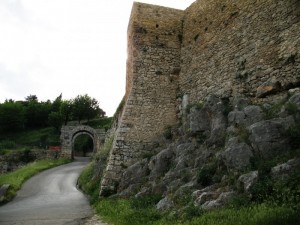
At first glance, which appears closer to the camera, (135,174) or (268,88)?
(268,88)

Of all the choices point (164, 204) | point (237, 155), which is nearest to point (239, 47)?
point (237, 155)

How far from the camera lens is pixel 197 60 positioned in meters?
15.8

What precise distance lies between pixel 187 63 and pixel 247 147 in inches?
314

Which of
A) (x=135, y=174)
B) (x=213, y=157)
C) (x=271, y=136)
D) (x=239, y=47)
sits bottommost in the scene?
(x=135, y=174)

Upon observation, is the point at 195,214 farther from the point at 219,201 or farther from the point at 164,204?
the point at 164,204

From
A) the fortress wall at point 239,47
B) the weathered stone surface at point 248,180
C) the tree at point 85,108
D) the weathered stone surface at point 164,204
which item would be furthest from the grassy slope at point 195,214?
the tree at point 85,108

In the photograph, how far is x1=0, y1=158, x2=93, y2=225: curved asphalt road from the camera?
10.7 m

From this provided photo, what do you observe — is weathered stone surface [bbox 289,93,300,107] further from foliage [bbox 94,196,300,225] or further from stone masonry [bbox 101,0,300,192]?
foliage [bbox 94,196,300,225]

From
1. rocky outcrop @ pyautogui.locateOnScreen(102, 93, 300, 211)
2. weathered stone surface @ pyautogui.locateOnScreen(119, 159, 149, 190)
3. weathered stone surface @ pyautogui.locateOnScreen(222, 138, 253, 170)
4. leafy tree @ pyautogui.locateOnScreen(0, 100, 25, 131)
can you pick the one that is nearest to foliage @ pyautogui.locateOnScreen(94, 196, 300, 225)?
rocky outcrop @ pyautogui.locateOnScreen(102, 93, 300, 211)

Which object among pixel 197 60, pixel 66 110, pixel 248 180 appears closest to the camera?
pixel 248 180

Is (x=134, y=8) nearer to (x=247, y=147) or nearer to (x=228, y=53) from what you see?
(x=228, y=53)

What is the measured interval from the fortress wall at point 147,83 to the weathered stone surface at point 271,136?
6705 mm

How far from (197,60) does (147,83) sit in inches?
95.2

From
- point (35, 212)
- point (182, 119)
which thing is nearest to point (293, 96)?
point (182, 119)
